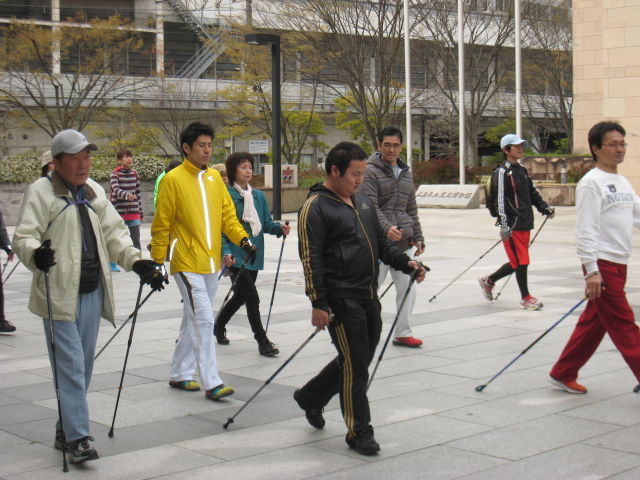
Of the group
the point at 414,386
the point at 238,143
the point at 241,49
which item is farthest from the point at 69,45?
the point at 414,386

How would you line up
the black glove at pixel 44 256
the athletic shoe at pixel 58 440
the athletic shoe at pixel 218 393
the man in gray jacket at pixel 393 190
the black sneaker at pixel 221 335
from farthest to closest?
the black sneaker at pixel 221 335 → the man in gray jacket at pixel 393 190 → the athletic shoe at pixel 218 393 → the athletic shoe at pixel 58 440 → the black glove at pixel 44 256

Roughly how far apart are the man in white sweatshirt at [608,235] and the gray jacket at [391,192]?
1.96m

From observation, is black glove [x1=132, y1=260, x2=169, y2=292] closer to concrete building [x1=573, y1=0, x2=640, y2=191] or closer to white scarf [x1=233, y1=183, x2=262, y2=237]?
white scarf [x1=233, y1=183, x2=262, y2=237]

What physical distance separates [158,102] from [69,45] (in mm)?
7128

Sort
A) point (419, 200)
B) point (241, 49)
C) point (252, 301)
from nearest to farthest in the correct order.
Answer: point (252, 301) < point (419, 200) < point (241, 49)

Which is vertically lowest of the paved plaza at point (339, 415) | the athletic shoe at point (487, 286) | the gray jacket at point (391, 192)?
the paved plaza at point (339, 415)

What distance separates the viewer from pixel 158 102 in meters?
41.0

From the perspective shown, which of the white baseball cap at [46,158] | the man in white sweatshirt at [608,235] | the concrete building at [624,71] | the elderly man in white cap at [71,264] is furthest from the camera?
the concrete building at [624,71]

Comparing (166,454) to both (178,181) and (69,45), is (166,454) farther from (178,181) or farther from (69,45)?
(69,45)

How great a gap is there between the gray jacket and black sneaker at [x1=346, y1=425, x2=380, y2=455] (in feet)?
9.57

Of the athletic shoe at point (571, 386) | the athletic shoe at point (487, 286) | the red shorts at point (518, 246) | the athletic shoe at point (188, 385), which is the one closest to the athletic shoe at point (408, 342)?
the athletic shoe at point (571, 386)

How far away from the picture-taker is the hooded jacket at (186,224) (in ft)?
20.8

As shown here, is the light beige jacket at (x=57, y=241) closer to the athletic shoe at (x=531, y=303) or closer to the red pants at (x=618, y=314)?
the red pants at (x=618, y=314)

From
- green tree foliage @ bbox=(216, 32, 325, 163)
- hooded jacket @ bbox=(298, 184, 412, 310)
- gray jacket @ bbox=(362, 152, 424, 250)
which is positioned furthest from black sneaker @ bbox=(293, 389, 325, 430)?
green tree foliage @ bbox=(216, 32, 325, 163)
